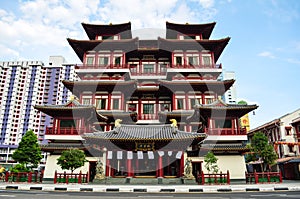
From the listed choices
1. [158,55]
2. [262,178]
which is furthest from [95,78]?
[262,178]

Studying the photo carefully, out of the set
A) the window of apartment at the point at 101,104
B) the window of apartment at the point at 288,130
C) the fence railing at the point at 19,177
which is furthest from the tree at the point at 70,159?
the window of apartment at the point at 288,130

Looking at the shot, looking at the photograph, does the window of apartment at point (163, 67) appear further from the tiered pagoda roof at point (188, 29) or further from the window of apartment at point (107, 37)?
the window of apartment at point (107, 37)

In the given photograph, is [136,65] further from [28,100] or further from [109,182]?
[28,100]

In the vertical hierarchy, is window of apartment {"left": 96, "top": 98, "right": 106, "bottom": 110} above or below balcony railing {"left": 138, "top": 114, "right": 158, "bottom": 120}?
above

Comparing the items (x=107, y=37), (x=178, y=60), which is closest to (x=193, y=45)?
(x=178, y=60)

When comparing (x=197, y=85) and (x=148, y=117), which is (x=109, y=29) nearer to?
(x=148, y=117)

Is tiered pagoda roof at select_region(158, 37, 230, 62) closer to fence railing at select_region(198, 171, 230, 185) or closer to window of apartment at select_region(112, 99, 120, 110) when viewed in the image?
window of apartment at select_region(112, 99, 120, 110)

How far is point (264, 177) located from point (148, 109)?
17312 mm

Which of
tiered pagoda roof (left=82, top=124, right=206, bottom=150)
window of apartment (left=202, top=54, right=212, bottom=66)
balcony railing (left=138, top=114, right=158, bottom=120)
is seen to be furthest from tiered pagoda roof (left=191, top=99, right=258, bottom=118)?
window of apartment (left=202, top=54, right=212, bottom=66)

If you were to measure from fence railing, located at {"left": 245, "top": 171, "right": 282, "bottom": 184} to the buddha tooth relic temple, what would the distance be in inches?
42.2

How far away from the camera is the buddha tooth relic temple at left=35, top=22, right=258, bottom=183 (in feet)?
78.0

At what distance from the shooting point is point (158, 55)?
3719 centimetres

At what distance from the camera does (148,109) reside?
33969mm

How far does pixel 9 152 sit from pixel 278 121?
8805 cm
